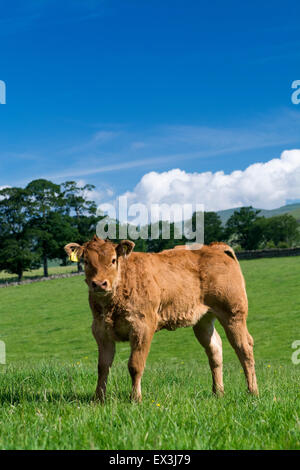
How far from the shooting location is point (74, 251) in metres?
6.34

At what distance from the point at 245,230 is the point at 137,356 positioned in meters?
109

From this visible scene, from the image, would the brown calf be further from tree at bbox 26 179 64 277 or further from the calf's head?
tree at bbox 26 179 64 277

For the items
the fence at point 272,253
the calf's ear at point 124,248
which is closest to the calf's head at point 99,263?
the calf's ear at point 124,248

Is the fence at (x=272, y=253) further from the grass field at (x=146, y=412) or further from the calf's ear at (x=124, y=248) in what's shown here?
the calf's ear at (x=124, y=248)

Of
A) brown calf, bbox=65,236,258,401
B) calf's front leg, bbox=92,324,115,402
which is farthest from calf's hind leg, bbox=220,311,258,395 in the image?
calf's front leg, bbox=92,324,115,402

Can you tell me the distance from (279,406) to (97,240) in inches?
118

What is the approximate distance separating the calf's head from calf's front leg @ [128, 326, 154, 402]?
74 centimetres

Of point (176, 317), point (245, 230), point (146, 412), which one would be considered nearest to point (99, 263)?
point (176, 317)

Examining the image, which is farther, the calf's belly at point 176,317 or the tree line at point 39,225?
the tree line at point 39,225

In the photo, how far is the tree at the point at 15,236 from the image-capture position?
7319cm

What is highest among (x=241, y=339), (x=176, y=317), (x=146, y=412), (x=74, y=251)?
(x=74, y=251)

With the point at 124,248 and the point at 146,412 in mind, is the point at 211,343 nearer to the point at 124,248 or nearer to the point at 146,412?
the point at 124,248

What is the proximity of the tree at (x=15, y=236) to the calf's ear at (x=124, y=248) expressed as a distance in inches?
2691
